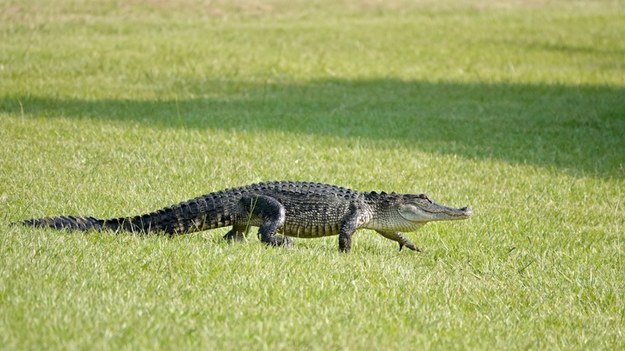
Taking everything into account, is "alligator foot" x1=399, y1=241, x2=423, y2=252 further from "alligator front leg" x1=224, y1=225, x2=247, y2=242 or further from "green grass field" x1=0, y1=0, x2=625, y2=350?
"alligator front leg" x1=224, y1=225, x2=247, y2=242

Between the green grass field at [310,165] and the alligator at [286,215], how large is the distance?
0.19 metres

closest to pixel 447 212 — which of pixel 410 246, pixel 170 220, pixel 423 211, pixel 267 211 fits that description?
pixel 423 211

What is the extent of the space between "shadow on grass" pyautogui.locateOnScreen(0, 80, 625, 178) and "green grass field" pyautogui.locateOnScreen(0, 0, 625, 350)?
80mm

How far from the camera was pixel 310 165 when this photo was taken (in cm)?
1145

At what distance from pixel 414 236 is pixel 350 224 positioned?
112 centimetres

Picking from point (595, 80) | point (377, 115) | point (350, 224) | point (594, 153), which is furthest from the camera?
point (595, 80)

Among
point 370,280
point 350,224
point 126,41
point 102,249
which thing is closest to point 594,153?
point 350,224

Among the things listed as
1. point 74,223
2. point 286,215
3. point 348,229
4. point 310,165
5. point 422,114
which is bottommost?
point 422,114

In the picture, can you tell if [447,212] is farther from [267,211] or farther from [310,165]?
A: [310,165]

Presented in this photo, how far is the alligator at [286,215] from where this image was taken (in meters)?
7.50

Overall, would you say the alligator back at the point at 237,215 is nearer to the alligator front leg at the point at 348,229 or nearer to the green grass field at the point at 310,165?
the alligator front leg at the point at 348,229

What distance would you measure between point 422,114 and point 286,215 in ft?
30.1

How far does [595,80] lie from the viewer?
21.2m

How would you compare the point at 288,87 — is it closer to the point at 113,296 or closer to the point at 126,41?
the point at 126,41
